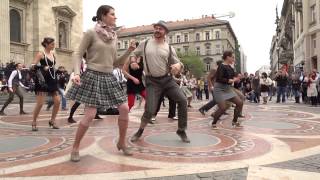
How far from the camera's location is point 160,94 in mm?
6340

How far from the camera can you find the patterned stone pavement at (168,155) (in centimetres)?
433

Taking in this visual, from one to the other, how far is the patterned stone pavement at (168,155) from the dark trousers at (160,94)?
1.46 ft

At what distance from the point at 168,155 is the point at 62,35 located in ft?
116

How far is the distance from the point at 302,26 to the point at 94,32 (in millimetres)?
41388

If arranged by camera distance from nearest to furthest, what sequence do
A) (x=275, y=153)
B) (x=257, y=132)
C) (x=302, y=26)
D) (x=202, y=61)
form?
(x=275, y=153)
(x=257, y=132)
(x=302, y=26)
(x=202, y=61)

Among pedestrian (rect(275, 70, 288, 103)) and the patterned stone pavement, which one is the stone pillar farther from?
the patterned stone pavement

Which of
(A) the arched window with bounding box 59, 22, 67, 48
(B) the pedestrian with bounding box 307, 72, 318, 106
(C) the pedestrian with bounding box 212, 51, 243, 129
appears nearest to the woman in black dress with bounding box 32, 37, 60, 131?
(C) the pedestrian with bounding box 212, 51, 243, 129

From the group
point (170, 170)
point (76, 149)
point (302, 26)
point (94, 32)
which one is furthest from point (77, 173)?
point (302, 26)

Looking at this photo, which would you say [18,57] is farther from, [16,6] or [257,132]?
[257,132]

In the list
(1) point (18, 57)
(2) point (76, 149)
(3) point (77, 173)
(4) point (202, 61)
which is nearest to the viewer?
(3) point (77, 173)

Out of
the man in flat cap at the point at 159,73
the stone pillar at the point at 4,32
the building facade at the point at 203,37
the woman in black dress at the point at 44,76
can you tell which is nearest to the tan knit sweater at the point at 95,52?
the man in flat cap at the point at 159,73

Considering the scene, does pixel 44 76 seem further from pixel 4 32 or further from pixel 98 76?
pixel 4 32

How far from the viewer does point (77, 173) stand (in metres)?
4.35

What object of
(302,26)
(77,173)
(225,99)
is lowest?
(77,173)
